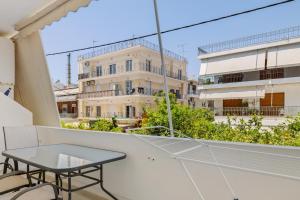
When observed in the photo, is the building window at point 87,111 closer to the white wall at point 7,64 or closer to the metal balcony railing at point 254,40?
the white wall at point 7,64

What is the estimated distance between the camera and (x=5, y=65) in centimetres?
438

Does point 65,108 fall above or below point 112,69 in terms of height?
below

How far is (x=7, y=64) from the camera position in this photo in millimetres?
4406

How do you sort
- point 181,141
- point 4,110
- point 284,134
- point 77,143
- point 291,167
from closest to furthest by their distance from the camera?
point 291,167 < point 181,141 < point 284,134 < point 77,143 < point 4,110

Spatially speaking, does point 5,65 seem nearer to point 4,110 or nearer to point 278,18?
point 4,110

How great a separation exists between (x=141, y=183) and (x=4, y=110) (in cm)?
262

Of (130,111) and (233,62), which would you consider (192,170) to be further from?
(130,111)

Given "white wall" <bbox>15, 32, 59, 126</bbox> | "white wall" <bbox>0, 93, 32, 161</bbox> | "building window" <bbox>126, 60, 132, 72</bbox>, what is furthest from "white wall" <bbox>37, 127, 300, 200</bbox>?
"building window" <bbox>126, 60, 132, 72</bbox>

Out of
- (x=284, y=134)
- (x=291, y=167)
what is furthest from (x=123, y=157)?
(x=284, y=134)

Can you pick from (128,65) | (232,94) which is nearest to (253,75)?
(232,94)

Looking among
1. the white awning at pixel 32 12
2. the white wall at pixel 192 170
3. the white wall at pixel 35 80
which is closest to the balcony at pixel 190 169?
the white wall at pixel 192 170

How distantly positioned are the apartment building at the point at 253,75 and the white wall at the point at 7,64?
360 cm

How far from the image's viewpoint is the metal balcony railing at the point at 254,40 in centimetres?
393

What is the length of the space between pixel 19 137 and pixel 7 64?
2086 millimetres
